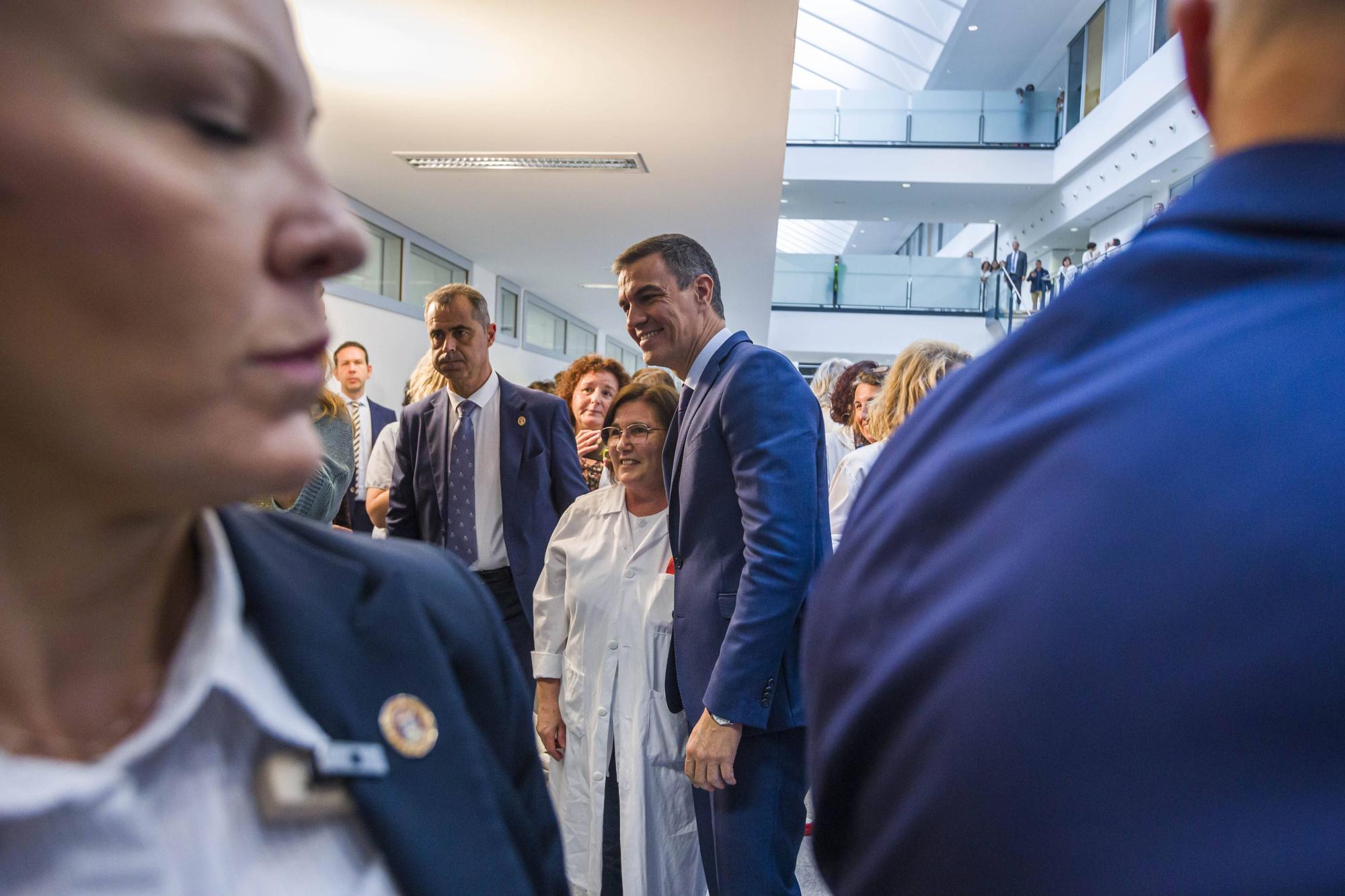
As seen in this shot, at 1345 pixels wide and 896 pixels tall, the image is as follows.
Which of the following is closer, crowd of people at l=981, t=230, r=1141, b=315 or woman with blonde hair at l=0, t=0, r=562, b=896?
woman with blonde hair at l=0, t=0, r=562, b=896

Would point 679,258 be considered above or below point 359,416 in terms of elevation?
above

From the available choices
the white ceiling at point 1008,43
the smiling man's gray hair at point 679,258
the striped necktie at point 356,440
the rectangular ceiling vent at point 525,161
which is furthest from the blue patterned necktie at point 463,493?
the white ceiling at point 1008,43

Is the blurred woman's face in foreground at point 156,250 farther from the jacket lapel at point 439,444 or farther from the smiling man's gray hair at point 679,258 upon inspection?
the jacket lapel at point 439,444

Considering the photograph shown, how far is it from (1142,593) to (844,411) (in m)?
4.18

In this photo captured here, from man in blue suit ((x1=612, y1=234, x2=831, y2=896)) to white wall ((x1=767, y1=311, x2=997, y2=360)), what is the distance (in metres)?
15.6

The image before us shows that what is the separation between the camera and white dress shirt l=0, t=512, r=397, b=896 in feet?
1.54

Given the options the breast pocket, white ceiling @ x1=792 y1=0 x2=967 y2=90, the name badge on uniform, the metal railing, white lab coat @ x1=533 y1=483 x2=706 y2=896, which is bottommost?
white lab coat @ x1=533 y1=483 x2=706 y2=896

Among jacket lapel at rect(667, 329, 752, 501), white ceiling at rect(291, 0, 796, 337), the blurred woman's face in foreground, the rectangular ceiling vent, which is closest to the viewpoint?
the blurred woman's face in foreground

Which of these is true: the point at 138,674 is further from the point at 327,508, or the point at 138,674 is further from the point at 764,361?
the point at 327,508

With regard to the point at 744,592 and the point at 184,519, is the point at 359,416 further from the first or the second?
the point at 184,519

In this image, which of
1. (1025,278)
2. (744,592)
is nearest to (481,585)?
(744,592)

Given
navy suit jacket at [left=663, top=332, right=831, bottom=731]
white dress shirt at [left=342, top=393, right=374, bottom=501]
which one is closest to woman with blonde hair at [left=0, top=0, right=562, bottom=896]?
navy suit jacket at [left=663, top=332, right=831, bottom=731]

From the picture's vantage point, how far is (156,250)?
17.2 inches

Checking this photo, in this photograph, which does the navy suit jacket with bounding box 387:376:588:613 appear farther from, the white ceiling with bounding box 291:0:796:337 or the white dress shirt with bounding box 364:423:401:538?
the white ceiling with bounding box 291:0:796:337
